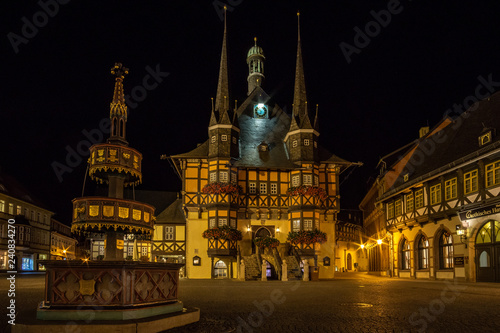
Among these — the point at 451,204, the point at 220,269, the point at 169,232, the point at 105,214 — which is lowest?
the point at 220,269

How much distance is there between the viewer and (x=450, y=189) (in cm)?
2869

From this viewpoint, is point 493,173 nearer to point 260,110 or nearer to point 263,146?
point 263,146

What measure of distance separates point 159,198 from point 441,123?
106 feet

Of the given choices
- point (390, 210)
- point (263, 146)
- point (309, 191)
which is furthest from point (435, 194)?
point (263, 146)

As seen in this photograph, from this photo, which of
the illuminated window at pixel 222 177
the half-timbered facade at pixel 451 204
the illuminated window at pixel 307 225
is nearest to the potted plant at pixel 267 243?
the illuminated window at pixel 307 225

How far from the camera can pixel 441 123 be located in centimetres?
3878

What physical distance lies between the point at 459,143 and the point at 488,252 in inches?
285

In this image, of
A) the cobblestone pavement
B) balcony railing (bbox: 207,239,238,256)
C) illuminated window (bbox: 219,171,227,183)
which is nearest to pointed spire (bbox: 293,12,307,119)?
illuminated window (bbox: 219,171,227,183)

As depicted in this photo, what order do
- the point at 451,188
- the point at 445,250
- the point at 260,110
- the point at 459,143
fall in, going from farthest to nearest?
the point at 260,110
the point at 445,250
the point at 459,143
the point at 451,188

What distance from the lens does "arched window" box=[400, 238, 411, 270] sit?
3506cm

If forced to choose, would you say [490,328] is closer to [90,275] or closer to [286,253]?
[90,275]

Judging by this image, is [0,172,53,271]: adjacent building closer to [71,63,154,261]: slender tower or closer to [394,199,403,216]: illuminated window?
[394,199,403,216]: illuminated window

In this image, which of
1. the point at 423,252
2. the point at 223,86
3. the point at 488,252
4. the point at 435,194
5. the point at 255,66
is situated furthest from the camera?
the point at 255,66

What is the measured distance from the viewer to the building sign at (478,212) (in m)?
24.0
